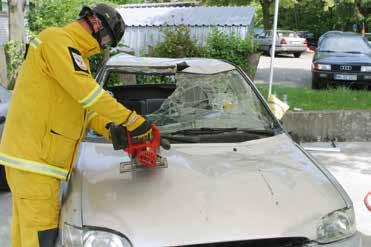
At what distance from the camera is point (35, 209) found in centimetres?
279

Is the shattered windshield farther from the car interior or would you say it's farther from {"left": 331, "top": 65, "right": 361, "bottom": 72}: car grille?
{"left": 331, "top": 65, "right": 361, "bottom": 72}: car grille

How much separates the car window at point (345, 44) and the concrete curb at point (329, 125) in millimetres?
5722

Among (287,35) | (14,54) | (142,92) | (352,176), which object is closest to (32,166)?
(142,92)

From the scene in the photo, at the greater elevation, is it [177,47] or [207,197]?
[177,47]

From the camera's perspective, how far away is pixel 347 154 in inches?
282

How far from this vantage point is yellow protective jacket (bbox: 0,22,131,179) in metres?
2.67

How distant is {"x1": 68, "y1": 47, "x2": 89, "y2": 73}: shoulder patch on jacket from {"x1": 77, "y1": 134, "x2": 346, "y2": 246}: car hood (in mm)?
636

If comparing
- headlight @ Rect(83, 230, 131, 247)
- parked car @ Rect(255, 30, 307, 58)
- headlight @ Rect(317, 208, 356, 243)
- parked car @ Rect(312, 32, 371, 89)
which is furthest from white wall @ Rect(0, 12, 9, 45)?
headlight @ Rect(317, 208, 356, 243)

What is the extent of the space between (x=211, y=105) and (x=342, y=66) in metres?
8.70

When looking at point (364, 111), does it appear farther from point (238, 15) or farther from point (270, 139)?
point (238, 15)

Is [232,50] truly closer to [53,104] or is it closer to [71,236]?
[53,104]

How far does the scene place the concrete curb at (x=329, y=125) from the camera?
25.4 feet

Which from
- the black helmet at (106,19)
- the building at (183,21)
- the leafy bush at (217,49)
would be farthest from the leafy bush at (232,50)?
the black helmet at (106,19)

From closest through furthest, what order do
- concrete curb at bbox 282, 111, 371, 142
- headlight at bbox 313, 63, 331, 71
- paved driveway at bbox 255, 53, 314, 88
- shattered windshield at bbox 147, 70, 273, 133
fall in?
shattered windshield at bbox 147, 70, 273, 133 → concrete curb at bbox 282, 111, 371, 142 → headlight at bbox 313, 63, 331, 71 → paved driveway at bbox 255, 53, 314, 88
